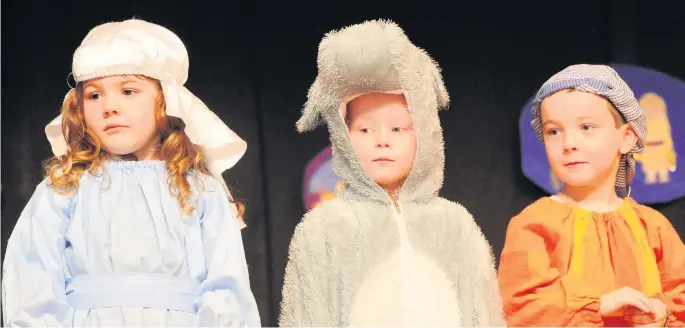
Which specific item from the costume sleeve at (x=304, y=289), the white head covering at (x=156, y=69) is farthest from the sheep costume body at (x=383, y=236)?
the white head covering at (x=156, y=69)

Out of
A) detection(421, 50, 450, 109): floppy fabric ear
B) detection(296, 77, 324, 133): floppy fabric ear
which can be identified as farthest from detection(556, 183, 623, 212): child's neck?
detection(296, 77, 324, 133): floppy fabric ear

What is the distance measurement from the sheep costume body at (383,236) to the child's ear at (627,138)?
542 millimetres

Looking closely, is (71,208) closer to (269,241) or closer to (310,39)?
(269,241)

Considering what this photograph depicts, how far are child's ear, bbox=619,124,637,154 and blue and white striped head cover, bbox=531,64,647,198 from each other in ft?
0.04

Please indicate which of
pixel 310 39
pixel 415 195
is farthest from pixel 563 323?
pixel 310 39

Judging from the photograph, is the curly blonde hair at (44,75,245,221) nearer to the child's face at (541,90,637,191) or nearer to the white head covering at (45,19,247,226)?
the white head covering at (45,19,247,226)

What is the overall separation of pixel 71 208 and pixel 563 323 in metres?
1.33

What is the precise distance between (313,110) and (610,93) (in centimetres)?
85

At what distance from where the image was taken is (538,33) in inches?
139

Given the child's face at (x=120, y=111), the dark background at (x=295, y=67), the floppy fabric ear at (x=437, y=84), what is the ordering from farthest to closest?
the dark background at (x=295, y=67) < the floppy fabric ear at (x=437, y=84) < the child's face at (x=120, y=111)

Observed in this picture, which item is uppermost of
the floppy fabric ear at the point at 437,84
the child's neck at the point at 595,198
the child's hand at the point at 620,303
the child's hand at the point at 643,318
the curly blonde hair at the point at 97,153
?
the floppy fabric ear at the point at 437,84

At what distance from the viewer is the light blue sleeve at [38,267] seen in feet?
8.96

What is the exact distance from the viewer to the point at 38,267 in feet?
9.13

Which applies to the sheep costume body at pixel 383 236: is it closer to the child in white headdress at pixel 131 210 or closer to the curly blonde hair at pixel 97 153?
the child in white headdress at pixel 131 210
